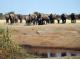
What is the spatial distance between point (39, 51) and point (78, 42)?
2054 mm

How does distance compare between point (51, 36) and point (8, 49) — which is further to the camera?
point (51, 36)

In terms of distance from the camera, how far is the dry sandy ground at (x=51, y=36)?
56.2 feet

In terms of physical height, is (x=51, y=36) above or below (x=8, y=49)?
below

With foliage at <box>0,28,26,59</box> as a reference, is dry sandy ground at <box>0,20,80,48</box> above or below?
below

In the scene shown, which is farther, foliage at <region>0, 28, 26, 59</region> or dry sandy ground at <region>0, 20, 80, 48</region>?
A: dry sandy ground at <region>0, 20, 80, 48</region>

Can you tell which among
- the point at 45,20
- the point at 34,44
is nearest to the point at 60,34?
the point at 34,44

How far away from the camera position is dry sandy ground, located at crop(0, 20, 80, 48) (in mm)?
17141

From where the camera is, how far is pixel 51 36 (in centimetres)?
1794

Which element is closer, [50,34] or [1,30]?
[1,30]

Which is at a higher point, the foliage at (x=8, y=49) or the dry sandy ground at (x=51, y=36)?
the foliage at (x=8, y=49)

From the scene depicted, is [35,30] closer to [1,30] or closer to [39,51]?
[39,51]

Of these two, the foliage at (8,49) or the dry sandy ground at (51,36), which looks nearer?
the foliage at (8,49)

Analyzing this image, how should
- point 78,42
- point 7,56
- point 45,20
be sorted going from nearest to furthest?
point 7,56 < point 78,42 < point 45,20

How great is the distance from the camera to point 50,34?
59.6ft
